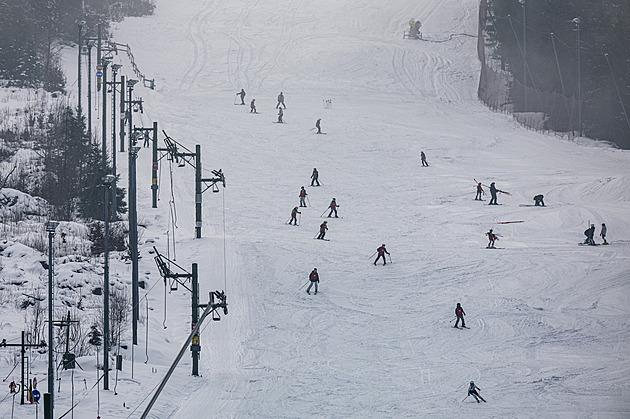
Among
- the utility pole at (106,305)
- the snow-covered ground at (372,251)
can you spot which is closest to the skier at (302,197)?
the snow-covered ground at (372,251)

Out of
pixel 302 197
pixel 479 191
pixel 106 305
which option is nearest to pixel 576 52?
pixel 479 191

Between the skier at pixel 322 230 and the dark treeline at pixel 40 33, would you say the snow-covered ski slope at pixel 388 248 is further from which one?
the dark treeline at pixel 40 33

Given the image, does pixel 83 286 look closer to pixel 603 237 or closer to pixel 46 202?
pixel 46 202

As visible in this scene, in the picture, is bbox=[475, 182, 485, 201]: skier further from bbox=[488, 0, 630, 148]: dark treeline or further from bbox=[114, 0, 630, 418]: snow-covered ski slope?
bbox=[488, 0, 630, 148]: dark treeline

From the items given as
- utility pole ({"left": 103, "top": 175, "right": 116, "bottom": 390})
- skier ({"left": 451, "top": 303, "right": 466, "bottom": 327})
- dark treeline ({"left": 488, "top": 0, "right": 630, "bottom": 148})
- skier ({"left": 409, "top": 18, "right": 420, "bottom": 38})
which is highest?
skier ({"left": 409, "top": 18, "right": 420, "bottom": 38})

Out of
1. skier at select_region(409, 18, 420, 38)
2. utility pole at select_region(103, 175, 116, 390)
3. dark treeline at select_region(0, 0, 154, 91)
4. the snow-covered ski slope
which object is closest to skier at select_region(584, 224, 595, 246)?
the snow-covered ski slope

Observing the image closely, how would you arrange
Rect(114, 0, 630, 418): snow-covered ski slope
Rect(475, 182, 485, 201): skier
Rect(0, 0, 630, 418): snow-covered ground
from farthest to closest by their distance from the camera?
1. Rect(475, 182, 485, 201): skier
2. Rect(114, 0, 630, 418): snow-covered ski slope
3. Rect(0, 0, 630, 418): snow-covered ground
